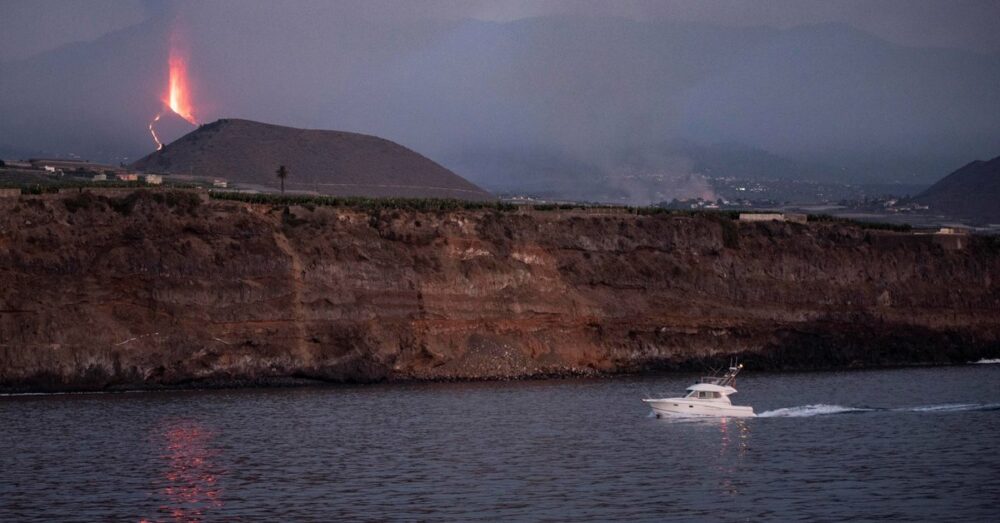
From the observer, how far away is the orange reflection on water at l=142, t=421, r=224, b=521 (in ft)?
113

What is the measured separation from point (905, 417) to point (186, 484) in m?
27.2

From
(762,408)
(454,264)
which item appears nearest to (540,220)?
(454,264)

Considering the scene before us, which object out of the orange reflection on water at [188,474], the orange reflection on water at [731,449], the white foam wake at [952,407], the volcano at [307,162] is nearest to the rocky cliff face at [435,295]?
the orange reflection on water at [188,474]

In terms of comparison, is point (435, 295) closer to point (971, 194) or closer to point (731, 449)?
point (731, 449)

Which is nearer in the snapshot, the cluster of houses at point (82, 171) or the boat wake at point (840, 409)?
the boat wake at point (840, 409)

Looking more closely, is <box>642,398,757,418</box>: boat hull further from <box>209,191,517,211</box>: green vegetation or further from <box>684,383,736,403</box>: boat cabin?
<box>209,191,517,211</box>: green vegetation

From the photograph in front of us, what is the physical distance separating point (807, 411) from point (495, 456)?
1578 cm

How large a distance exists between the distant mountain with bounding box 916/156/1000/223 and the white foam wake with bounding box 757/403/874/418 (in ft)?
369

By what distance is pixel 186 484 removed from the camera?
1502 inches

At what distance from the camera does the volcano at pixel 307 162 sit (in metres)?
126

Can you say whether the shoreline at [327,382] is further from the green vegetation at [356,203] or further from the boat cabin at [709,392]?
the boat cabin at [709,392]

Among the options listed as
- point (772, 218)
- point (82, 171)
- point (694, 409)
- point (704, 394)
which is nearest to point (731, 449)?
point (694, 409)

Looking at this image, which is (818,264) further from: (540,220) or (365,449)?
(365,449)

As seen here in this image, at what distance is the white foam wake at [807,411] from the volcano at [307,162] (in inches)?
2882
